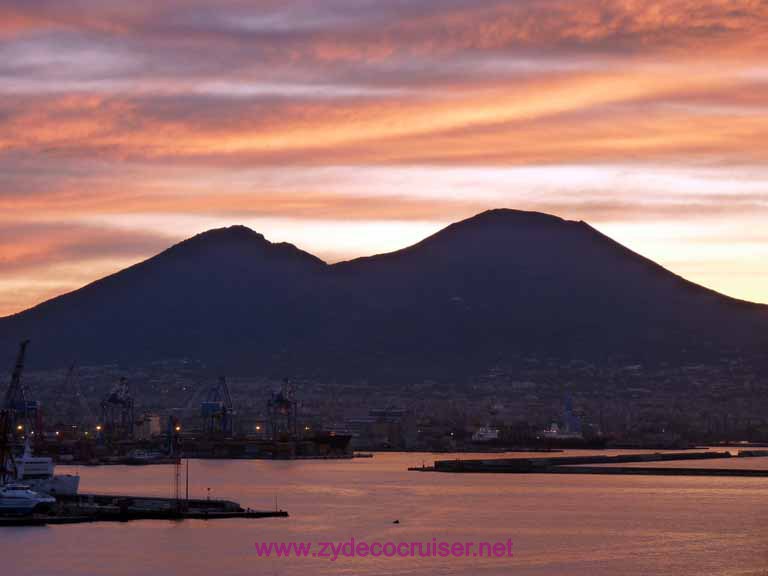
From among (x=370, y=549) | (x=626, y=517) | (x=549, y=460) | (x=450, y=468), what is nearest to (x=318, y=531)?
(x=370, y=549)

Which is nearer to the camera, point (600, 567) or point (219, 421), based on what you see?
point (600, 567)

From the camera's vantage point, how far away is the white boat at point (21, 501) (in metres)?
64.5

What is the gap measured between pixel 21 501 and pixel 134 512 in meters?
4.63

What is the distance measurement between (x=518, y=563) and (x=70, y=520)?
758 inches

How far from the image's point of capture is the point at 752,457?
153750mm

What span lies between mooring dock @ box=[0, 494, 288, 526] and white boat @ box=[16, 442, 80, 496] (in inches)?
107

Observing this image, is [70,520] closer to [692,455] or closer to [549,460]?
[549,460]

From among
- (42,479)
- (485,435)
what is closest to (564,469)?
(42,479)

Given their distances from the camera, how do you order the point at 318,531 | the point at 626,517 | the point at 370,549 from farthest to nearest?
1. the point at 626,517
2. the point at 318,531
3. the point at 370,549

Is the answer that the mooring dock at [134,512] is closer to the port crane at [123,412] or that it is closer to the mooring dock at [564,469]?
the mooring dock at [564,469]

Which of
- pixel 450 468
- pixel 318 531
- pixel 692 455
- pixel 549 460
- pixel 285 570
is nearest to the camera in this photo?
pixel 285 570

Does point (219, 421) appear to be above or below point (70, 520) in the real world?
above

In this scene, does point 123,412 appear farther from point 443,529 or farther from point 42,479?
point 443,529

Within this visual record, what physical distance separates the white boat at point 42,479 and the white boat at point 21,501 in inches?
321
